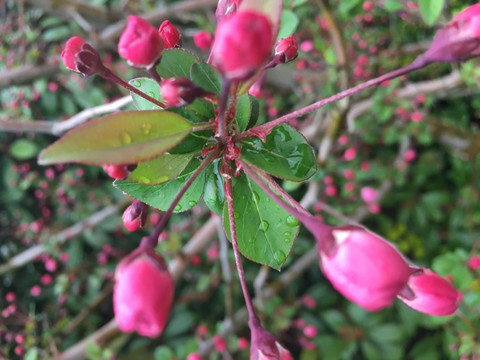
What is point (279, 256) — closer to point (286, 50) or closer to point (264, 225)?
point (264, 225)

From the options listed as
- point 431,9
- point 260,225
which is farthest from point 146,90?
point 431,9

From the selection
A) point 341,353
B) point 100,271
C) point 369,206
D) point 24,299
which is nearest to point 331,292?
point 341,353

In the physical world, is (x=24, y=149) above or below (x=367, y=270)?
below

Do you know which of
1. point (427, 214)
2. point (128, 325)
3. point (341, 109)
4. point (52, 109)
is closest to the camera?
point (128, 325)

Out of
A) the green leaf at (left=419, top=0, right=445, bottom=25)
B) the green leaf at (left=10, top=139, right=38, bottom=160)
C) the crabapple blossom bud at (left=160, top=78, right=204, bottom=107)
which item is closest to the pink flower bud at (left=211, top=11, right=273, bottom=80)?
the crabapple blossom bud at (left=160, top=78, right=204, bottom=107)

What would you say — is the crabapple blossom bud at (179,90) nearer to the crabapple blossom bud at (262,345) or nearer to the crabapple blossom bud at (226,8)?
the crabapple blossom bud at (226,8)

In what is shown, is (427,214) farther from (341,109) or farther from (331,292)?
(341,109)
